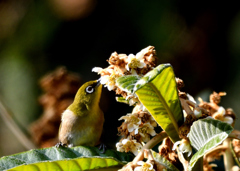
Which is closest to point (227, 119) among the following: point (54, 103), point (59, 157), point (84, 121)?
point (59, 157)

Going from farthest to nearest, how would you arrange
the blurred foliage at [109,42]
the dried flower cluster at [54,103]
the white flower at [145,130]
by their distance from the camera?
1. the blurred foliage at [109,42]
2. the dried flower cluster at [54,103]
3. the white flower at [145,130]

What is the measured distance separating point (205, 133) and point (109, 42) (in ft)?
7.36

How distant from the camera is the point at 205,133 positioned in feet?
3.36

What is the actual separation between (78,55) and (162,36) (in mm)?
681

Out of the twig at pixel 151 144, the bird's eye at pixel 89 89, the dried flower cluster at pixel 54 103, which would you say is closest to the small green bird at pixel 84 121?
the bird's eye at pixel 89 89

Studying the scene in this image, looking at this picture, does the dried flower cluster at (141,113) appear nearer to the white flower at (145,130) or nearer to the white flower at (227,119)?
the white flower at (145,130)

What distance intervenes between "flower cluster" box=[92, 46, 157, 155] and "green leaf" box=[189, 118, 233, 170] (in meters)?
0.16

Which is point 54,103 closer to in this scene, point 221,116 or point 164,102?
point 221,116

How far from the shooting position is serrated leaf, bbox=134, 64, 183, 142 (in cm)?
107

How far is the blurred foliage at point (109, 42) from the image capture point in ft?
9.73

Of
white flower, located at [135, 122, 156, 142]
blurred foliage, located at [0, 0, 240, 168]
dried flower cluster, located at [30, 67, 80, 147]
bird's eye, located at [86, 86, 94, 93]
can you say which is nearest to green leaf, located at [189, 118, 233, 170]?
white flower, located at [135, 122, 156, 142]

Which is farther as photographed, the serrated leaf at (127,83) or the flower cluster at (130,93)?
the flower cluster at (130,93)

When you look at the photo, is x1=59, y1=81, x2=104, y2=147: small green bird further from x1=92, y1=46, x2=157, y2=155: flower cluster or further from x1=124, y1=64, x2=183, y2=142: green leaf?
x1=124, y1=64, x2=183, y2=142: green leaf

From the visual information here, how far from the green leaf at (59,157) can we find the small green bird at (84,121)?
2.04ft
